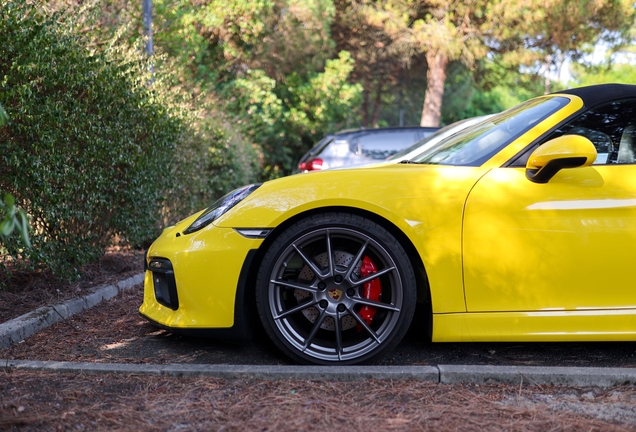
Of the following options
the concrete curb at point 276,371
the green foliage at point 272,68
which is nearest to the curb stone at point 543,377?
the concrete curb at point 276,371

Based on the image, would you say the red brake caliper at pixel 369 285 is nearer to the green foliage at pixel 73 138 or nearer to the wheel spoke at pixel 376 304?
the wheel spoke at pixel 376 304

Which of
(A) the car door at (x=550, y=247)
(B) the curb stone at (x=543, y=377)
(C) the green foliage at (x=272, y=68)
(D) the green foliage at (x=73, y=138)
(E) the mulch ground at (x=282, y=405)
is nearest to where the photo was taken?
(E) the mulch ground at (x=282, y=405)

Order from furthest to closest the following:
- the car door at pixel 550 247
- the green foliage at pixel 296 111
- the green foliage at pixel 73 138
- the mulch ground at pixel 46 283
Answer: the green foliage at pixel 296 111 → the mulch ground at pixel 46 283 → the green foliage at pixel 73 138 → the car door at pixel 550 247

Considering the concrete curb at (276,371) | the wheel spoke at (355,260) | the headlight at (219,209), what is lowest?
the concrete curb at (276,371)

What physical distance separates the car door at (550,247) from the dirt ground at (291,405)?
0.44m

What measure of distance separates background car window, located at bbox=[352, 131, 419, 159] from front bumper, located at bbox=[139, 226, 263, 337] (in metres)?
8.15

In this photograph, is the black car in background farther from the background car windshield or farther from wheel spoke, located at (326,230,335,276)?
wheel spoke, located at (326,230,335,276)

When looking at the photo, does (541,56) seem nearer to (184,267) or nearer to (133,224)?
(133,224)

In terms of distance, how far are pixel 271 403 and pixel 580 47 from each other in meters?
22.6

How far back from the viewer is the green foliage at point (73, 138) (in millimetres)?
4395

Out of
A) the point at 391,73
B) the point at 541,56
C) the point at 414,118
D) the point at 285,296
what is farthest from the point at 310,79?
the point at 414,118

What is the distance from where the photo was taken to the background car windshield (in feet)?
11.3

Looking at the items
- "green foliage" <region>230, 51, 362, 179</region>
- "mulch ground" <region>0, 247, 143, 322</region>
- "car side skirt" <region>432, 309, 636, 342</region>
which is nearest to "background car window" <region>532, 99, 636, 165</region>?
"car side skirt" <region>432, 309, 636, 342</region>

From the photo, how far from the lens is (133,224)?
19.8 ft
